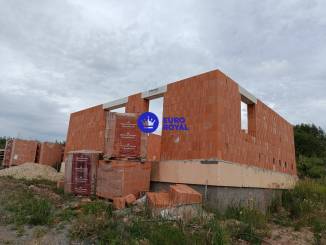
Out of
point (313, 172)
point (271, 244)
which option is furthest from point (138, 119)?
point (313, 172)

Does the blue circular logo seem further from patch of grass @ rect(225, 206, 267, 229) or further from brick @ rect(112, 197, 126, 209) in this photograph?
patch of grass @ rect(225, 206, 267, 229)

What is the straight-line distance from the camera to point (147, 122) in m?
8.21

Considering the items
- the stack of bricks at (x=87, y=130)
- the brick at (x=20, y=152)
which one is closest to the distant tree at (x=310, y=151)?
the stack of bricks at (x=87, y=130)

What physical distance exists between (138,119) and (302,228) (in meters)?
5.14

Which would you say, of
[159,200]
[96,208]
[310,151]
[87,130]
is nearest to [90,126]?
[87,130]

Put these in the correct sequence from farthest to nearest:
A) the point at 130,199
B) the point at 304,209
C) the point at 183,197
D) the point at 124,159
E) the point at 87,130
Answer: the point at 87,130 → the point at 304,209 → the point at 124,159 → the point at 130,199 → the point at 183,197

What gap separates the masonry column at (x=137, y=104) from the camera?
9.51 metres

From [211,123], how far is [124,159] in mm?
2553

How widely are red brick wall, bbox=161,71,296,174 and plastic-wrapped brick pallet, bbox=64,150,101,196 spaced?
207 cm

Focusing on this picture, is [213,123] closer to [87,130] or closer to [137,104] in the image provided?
[137,104]

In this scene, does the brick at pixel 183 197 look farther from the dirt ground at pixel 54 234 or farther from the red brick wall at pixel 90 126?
the red brick wall at pixel 90 126

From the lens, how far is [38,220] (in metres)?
5.47

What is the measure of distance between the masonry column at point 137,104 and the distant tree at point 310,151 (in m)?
13.7

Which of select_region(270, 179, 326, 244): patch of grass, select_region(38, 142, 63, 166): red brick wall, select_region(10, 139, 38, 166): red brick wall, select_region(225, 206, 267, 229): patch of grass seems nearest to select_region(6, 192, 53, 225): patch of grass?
select_region(225, 206, 267, 229): patch of grass
